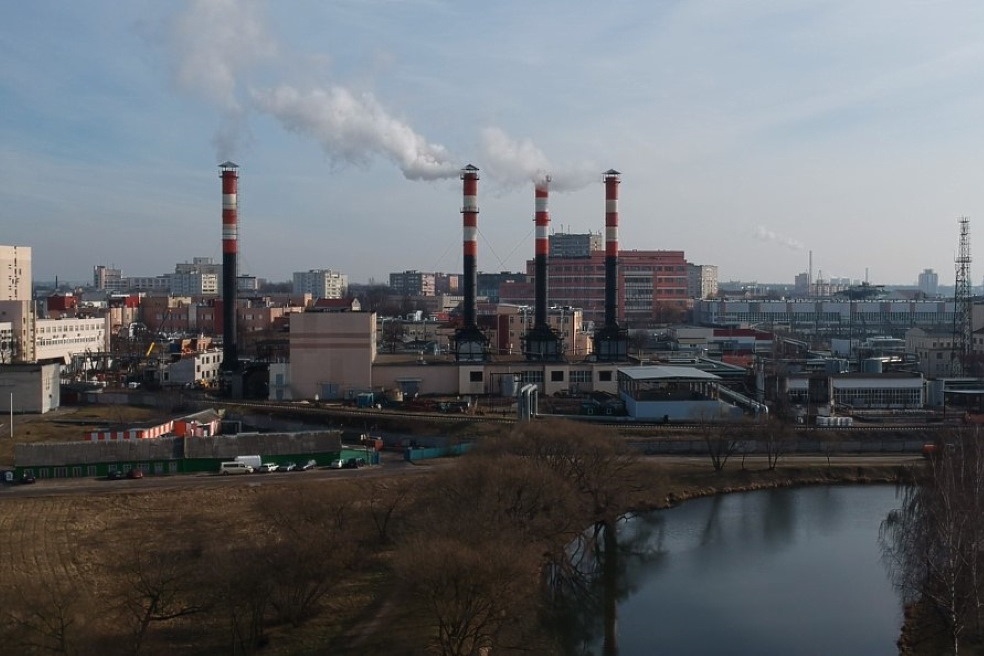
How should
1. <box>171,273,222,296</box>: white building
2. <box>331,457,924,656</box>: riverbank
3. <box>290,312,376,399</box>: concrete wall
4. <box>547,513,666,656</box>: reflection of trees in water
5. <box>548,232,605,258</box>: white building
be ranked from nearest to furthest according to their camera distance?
1. <box>547,513,666,656</box>: reflection of trees in water
2. <box>331,457,924,656</box>: riverbank
3. <box>290,312,376,399</box>: concrete wall
4. <box>548,232,605,258</box>: white building
5. <box>171,273,222,296</box>: white building

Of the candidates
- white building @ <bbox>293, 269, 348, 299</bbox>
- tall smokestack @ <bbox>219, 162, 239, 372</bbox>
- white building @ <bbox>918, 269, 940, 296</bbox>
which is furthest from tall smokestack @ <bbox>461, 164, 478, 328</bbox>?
white building @ <bbox>918, 269, 940, 296</bbox>

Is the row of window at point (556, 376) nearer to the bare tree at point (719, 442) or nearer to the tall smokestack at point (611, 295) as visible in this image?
the tall smokestack at point (611, 295)

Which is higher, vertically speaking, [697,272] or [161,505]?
[697,272]

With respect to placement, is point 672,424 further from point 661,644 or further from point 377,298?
point 377,298

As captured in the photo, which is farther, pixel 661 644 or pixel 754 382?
pixel 754 382

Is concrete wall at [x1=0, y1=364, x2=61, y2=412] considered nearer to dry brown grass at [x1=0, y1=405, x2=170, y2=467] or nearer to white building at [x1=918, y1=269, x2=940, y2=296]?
dry brown grass at [x1=0, y1=405, x2=170, y2=467]

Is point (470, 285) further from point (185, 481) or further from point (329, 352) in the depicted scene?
point (185, 481)

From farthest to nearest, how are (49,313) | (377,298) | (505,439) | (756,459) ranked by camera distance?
(377,298) → (49,313) → (756,459) → (505,439)

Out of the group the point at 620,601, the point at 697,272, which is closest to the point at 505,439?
the point at 620,601
